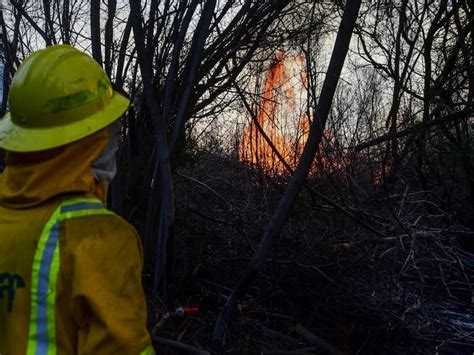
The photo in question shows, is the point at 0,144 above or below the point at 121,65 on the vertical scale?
below

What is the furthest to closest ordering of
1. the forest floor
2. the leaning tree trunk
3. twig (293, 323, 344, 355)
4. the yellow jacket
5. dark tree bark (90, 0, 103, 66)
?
dark tree bark (90, 0, 103, 66)
the forest floor
twig (293, 323, 344, 355)
the leaning tree trunk
the yellow jacket

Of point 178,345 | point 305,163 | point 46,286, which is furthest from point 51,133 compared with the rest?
point 178,345

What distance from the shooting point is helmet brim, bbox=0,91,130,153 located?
140 centimetres

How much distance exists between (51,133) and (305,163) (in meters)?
Answer: 2.30

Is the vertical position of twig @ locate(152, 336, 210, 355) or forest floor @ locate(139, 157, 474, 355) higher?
forest floor @ locate(139, 157, 474, 355)

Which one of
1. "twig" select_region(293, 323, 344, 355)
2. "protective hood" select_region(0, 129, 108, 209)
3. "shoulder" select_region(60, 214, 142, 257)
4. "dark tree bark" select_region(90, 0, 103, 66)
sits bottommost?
"twig" select_region(293, 323, 344, 355)

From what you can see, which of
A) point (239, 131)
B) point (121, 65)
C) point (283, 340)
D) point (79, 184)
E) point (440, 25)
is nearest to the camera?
point (79, 184)

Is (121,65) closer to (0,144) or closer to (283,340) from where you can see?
(283,340)

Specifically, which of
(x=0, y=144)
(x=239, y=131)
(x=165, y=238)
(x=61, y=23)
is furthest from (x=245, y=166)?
A: (x=0, y=144)

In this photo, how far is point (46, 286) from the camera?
1.32 m

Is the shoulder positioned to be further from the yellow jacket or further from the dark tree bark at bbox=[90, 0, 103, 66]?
the dark tree bark at bbox=[90, 0, 103, 66]

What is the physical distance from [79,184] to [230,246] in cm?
379

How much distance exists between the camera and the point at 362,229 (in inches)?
189

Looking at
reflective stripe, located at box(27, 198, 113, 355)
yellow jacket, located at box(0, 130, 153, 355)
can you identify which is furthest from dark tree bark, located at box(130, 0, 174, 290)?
reflective stripe, located at box(27, 198, 113, 355)
